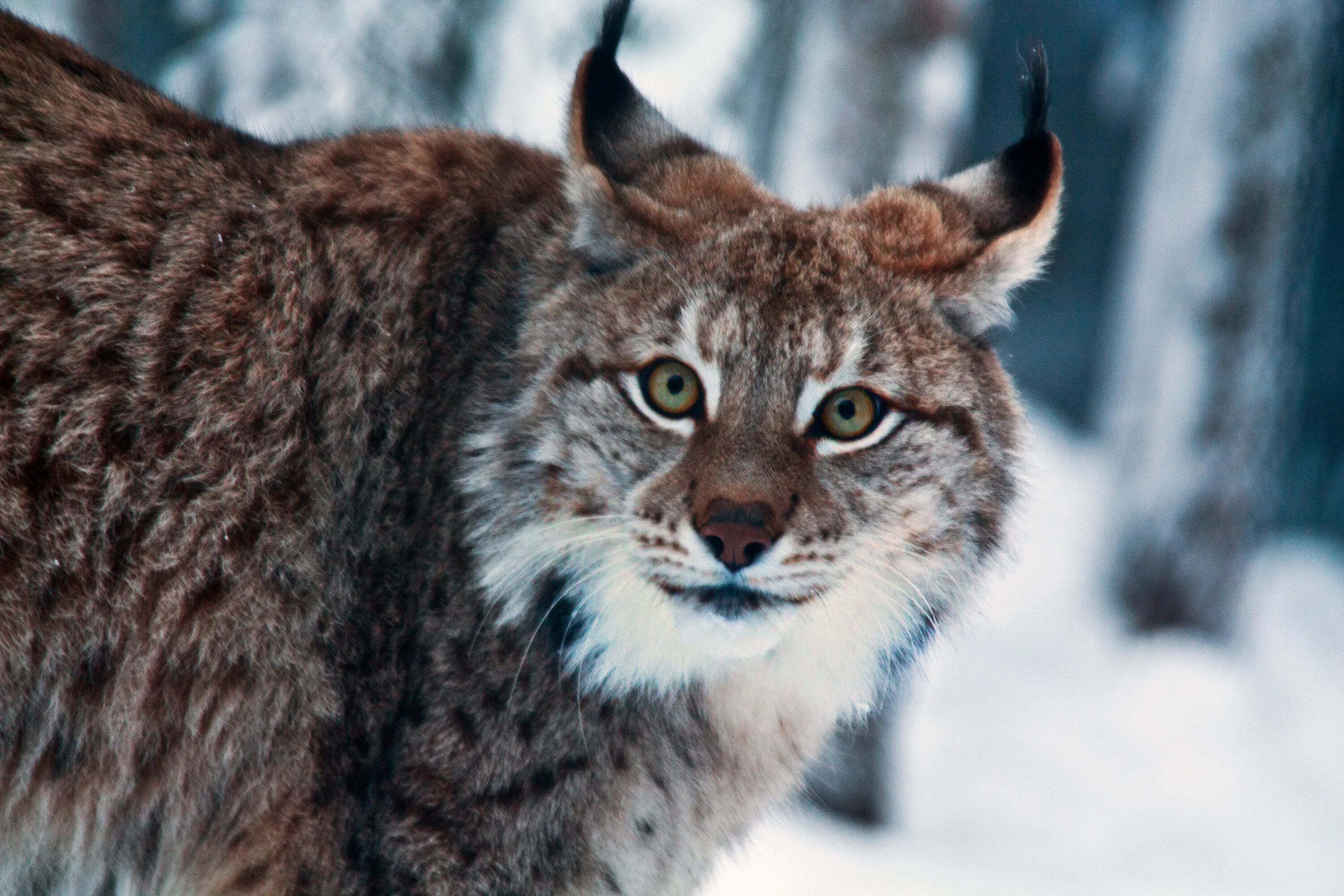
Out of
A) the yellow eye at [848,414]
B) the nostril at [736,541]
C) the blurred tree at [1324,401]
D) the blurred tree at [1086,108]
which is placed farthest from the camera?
the blurred tree at [1086,108]

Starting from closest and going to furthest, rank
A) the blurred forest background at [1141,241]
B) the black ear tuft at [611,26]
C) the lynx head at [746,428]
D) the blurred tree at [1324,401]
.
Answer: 1. the lynx head at [746,428]
2. the black ear tuft at [611,26]
3. the blurred forest background at [1141,241]
4. the blurred tree at [1324,401]

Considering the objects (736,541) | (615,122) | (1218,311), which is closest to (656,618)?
(736,541)

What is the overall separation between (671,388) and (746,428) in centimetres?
19

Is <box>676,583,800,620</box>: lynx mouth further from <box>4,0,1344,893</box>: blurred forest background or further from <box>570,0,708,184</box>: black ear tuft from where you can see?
<box>4,0,1344,893</box>: blurred forest background

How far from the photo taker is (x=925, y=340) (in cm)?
264

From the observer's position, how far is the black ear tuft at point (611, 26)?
105 inches

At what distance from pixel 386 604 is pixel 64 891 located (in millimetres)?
913

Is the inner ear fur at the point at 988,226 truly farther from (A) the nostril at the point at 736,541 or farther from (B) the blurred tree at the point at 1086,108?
(B) the blurred tree at the point at 1086,108

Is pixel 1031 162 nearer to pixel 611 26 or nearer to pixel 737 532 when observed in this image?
pixel 611 26

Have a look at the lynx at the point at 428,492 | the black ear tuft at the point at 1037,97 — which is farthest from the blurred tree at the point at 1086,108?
the lynx at the point at 428,492

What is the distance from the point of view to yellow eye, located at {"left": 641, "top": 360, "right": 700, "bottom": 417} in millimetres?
2539

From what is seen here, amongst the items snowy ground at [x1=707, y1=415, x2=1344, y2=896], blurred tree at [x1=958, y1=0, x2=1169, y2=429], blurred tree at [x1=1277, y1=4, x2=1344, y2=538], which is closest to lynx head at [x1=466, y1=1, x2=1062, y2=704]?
snowy ground at [x1=707, y1=415, x2=1344, y2=896]

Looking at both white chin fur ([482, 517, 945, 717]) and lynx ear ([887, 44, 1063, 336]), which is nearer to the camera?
white chin fur ([482, 517, 945, 717])

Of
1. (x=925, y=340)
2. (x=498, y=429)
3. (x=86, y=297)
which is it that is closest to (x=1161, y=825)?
(x=925, y=340)
